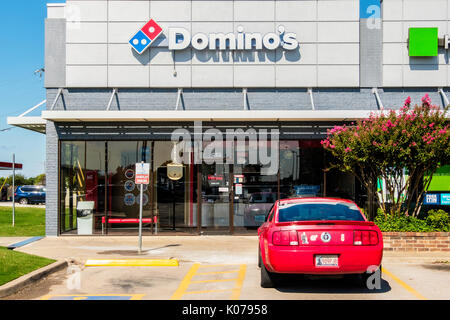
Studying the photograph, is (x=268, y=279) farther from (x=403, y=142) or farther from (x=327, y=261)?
(x=403, y=142)

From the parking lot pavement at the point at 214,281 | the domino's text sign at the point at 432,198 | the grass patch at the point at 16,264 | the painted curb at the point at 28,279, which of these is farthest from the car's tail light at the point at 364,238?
the domino's text sign at the point at 432,198

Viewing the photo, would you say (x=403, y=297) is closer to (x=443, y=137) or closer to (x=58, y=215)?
(x=443, y=137)

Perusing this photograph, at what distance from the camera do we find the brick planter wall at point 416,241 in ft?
40.6

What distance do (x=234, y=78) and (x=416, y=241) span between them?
25.4ft

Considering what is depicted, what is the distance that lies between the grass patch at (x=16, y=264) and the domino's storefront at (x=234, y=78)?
229 inches

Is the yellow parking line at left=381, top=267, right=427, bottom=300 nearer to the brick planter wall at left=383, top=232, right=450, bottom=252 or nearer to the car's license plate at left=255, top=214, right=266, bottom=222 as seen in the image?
the brick planter wall at left=383, top=232, right=450, bottom=252

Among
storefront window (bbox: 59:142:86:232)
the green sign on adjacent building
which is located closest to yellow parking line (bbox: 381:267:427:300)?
the green sign on adjacent building

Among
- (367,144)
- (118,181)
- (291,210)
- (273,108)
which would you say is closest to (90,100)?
(118,181)

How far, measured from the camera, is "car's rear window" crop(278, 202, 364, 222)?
27.0 feet

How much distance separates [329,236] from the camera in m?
7.53

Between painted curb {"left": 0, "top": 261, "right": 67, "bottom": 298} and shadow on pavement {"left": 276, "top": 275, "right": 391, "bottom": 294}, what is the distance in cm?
430

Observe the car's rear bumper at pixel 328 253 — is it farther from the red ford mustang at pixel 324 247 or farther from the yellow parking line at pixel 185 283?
the yellow parking line at pixel 185 283

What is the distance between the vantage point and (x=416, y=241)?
40.7ft
